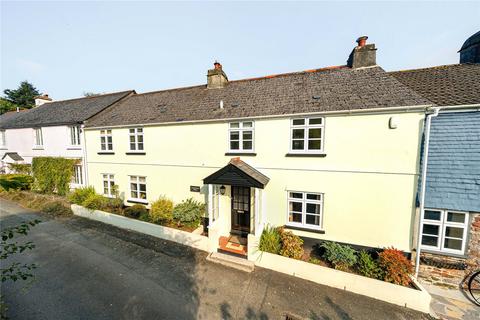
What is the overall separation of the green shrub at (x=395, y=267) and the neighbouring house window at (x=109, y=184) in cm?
1538

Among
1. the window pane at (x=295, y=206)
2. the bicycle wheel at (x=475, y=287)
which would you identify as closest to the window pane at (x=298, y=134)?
the window pane at (x=295, y=206)

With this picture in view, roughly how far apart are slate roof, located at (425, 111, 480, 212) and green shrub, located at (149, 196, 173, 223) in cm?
1159

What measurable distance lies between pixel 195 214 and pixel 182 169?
2.67 m

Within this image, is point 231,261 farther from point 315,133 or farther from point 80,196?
point 80,196

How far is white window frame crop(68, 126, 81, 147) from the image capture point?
14.9m

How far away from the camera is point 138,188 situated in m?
12.6

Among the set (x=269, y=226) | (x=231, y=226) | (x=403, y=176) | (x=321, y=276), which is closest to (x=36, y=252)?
(x=231, y=226)

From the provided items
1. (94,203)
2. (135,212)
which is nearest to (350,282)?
(135,212)

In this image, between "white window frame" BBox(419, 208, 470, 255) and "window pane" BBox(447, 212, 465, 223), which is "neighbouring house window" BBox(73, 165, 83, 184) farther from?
"window pane" BBox(447, 212, 465, 223)

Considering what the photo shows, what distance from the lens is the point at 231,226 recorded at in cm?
1016

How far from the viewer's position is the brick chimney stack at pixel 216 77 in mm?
13141

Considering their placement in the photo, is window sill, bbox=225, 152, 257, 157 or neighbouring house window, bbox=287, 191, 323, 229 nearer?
neighbouring house window, bbox=287, 191, 323, 229

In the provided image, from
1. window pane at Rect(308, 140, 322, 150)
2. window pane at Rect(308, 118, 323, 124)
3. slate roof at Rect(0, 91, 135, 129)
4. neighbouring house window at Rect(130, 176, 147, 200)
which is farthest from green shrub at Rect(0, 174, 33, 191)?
window pane at Rect(308, 118, 323, 124)

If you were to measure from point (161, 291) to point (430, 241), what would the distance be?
1029 cm
